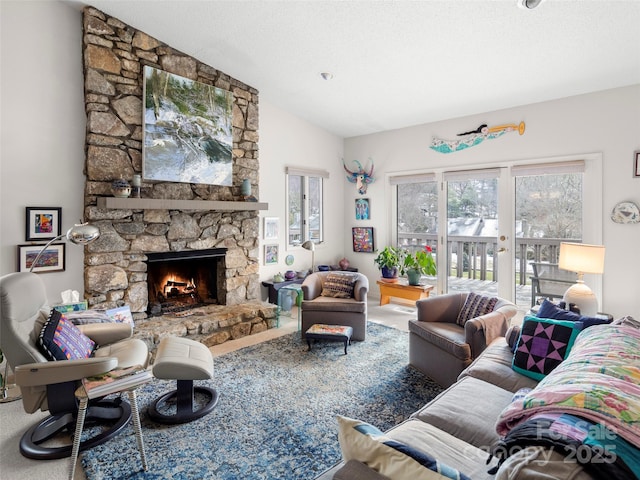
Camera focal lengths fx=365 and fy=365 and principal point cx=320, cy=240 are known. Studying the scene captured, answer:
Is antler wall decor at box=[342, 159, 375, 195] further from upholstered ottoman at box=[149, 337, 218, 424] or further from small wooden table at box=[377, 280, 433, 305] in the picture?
upholstered ottoman at box=[149, 337, 218, 424]

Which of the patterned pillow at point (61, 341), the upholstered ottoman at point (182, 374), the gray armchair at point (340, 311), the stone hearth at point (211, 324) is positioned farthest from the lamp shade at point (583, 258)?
the patterned pillow at point (61, 341)

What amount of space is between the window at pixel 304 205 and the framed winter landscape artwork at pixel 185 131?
127 cm

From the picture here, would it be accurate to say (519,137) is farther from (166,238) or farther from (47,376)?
(47,376)

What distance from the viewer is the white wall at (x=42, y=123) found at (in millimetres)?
3203

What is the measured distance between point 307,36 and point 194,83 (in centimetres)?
156

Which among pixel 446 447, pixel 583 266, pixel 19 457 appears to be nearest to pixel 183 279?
pixel 19 457

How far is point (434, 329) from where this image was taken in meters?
3.14

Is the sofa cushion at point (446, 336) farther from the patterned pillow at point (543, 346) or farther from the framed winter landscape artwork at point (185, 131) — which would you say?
the framed winter landscape artwork at point (185, 131)

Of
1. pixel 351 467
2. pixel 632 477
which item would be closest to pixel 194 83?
pixel 351 467

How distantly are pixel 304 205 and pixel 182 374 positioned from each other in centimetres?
373

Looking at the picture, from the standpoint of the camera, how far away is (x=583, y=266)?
11.2ft

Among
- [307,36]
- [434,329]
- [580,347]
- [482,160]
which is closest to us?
[580,347]

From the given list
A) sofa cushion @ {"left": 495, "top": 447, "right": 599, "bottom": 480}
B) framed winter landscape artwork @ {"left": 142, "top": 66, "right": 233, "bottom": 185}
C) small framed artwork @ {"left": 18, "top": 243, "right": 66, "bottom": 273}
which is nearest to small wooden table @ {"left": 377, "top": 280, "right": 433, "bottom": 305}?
framed winter landscape artwork @ {"left": 142, "top": 66, "right": 233, "bottom": 185}

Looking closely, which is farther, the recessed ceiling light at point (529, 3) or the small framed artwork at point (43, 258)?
the small framed artwork at point (43, 258)
